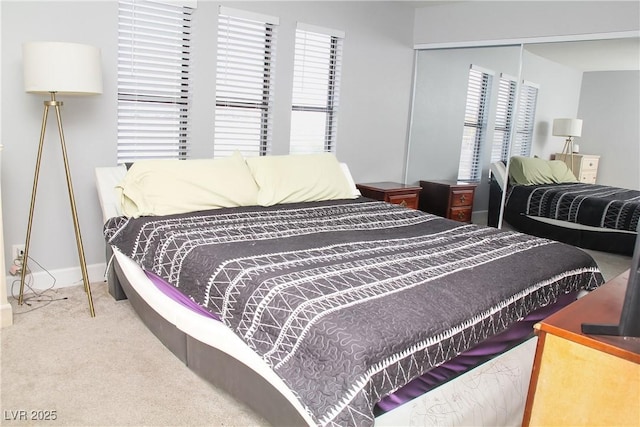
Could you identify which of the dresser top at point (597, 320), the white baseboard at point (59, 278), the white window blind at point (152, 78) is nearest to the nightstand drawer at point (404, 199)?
the white window blind at point (152, 78)

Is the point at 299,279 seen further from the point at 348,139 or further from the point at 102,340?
the point at 348,139

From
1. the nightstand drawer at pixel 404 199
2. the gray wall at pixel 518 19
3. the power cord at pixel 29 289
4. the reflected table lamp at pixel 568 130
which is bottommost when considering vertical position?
the power cord at pixel 29 289

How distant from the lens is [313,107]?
14.4 ft

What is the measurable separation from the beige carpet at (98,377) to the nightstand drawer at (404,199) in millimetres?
2549

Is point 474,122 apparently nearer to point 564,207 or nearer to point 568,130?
point 568,130

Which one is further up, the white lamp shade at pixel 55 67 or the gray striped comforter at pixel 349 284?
the white lamp shade at pixel 55 67

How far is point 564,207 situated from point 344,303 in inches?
122

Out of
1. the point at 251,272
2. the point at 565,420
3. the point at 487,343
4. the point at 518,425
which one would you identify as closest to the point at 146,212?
the point at 251,272

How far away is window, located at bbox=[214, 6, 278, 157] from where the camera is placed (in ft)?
Result: 12.3

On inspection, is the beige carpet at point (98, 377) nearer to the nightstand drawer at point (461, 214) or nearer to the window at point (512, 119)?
the nightstand drawer at point (461, 214)

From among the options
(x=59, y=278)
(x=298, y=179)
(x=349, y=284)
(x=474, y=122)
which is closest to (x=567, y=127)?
(x=474, y=122)

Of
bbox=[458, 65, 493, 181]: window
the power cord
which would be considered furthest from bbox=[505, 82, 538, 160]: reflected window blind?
the power cord

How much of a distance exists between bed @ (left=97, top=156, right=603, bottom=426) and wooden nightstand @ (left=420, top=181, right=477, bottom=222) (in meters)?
1.91

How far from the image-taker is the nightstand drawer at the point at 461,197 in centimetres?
489
